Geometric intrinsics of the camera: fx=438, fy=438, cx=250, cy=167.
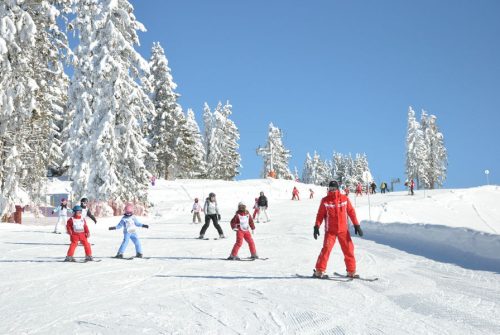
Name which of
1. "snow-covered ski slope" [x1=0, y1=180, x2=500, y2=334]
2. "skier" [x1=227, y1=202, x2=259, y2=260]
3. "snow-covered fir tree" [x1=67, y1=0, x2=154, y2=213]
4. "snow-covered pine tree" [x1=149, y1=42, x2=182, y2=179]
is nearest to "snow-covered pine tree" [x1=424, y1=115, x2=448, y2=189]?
"snow-covered pine tree" [x1=149, y1=42, x2=182, y2=179]

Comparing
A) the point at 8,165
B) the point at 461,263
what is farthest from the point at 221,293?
the point at 8,165

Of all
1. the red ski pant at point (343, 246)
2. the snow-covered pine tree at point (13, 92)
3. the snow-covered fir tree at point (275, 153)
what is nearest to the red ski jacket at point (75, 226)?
the red ski pant at point (343, 246)

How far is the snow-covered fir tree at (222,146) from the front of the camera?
6700 cm

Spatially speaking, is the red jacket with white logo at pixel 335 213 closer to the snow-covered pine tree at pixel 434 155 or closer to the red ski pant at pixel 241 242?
the red ski pant at pixel 241 242

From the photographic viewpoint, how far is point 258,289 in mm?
6824

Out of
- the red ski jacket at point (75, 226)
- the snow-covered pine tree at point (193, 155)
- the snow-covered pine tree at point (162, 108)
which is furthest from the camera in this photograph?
the snow-covered pine tree at point (193, 155)

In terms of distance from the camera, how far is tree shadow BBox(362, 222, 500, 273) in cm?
909

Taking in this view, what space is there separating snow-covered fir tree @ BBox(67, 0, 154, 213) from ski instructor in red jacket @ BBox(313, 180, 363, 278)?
1852 cm

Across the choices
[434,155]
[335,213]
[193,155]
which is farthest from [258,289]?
[434,155]

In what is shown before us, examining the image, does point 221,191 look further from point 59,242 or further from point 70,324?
point 70,324

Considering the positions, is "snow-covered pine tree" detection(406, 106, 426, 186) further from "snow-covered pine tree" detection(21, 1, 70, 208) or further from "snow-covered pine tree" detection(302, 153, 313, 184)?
"snow-covered pine tree" detection(21, 1, 70, 208)

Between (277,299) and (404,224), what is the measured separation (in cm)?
987

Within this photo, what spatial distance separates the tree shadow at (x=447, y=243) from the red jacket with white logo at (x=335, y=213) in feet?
9.96

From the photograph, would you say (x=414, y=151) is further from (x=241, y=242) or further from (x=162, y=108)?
(x=241, y=242)
